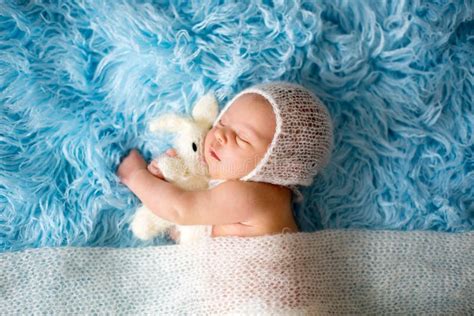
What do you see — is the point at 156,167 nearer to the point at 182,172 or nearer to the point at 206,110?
the point at 182,172

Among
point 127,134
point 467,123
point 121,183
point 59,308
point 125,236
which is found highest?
point 467,123

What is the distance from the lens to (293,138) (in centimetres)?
136

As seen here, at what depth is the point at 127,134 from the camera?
1.54 meters

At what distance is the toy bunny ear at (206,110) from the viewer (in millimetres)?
1523

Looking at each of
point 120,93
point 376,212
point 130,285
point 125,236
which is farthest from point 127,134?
point 376,212

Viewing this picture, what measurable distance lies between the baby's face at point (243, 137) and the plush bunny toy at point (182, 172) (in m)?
0.07

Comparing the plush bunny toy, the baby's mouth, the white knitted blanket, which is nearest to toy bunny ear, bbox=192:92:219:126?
the plush bunny toy

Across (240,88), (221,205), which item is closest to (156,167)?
(221,205)

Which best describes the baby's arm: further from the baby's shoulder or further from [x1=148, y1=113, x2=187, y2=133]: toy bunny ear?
[x1=148, y1=113, x2=187, y2=133]: toy bunny ear

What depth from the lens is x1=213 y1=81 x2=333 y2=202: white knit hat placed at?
136cm

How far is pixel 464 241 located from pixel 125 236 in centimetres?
103

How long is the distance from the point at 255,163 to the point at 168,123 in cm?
31

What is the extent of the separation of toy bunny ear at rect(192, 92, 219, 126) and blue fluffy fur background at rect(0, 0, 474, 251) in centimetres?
3

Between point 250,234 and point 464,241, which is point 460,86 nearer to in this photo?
point 464,241
